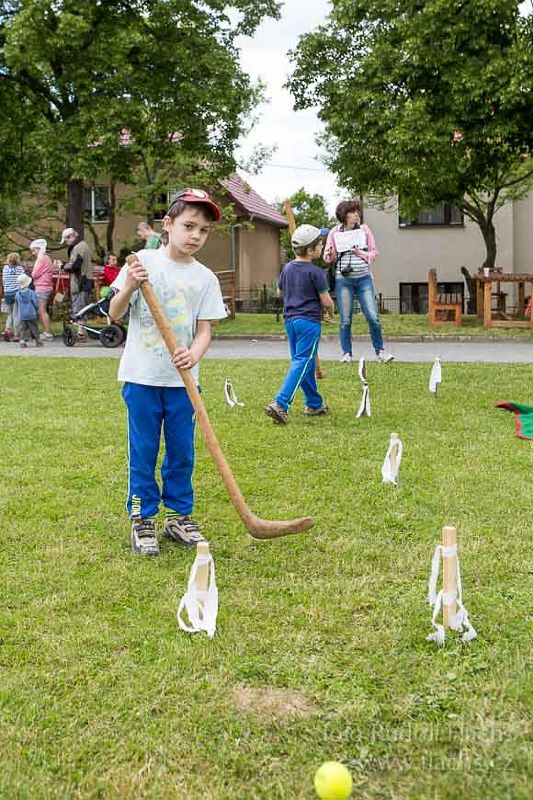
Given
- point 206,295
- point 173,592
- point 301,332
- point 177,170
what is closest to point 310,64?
point 177,170

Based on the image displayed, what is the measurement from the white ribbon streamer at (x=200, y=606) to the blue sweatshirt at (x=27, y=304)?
13082 mm

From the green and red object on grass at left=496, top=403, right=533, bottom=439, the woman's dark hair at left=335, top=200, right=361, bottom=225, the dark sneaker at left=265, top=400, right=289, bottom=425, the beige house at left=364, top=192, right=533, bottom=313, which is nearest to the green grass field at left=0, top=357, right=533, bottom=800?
the green and red object on grass at left=496, top=403, right=533, bottom=439

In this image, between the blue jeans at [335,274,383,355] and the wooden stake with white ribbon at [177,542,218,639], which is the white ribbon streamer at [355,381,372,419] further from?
the wooden stake with white ribbon at [177,542,218,639]

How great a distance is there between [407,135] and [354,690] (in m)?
15.9

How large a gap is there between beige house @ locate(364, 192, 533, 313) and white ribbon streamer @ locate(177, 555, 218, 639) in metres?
27.6

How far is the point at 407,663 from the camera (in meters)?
2.94

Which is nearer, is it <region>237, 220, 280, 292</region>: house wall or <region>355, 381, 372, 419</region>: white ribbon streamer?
<region>355, 381, 372, 419</region>: white ribbon streamer

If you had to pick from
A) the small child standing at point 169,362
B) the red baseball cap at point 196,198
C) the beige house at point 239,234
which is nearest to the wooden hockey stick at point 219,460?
the small child standing at point 169,362

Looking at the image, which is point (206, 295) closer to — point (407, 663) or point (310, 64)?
point (407, 663)

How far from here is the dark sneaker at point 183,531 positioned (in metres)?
4.32

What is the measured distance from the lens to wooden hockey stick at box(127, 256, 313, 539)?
12.6ft

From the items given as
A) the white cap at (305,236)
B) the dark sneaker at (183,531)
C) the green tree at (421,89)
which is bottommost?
the dark sneaker at (183,531)

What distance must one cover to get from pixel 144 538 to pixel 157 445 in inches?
18.4

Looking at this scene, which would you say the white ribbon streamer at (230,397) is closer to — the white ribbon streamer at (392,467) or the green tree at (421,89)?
the white ribbon streamer at (392,467)
